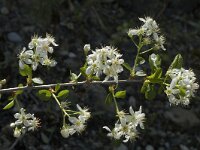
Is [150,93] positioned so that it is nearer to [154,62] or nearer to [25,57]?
[154,62]

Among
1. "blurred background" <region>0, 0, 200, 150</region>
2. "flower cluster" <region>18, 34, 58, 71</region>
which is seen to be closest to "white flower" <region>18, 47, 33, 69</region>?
"flower cluster" <region>18, 34, 58, 71</region>

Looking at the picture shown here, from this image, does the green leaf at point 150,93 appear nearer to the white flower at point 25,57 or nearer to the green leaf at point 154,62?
the green leaf at point 154,62

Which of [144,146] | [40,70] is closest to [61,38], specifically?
[40,70]

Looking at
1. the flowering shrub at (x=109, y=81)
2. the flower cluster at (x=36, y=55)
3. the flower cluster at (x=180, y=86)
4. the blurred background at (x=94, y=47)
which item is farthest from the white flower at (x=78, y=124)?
the blurred background at (x=94, y=47)

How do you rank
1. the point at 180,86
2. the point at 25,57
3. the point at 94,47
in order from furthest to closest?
the point at 94,47 < the point at 25,57 < the point at 180,86

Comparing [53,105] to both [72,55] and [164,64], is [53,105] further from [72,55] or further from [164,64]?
[164,64]

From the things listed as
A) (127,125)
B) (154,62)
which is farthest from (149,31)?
(127,125)
